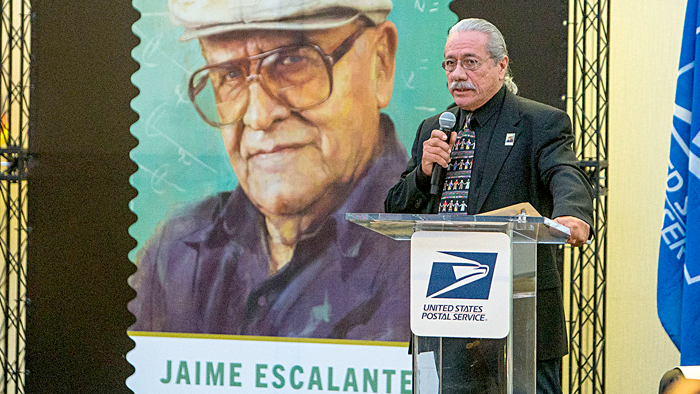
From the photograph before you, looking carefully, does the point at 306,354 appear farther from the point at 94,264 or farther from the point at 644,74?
the point at 644,74

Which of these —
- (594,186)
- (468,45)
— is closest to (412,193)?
(468,45)

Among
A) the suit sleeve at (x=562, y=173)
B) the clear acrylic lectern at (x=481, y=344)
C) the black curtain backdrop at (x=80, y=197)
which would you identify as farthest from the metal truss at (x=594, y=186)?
the black curtain backdrop at (x=80, y=197)

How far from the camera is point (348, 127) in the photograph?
13.3 ft

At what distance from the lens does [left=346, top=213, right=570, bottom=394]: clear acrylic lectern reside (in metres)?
1.81

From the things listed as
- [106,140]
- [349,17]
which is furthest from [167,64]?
[349,17]

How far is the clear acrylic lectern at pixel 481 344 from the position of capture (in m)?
1.81

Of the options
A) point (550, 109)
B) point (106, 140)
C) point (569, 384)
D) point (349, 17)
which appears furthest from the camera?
point (106, 140)

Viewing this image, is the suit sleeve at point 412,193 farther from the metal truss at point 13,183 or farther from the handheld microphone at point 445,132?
the metal truss at point 13,183

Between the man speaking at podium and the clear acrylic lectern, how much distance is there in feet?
1.71

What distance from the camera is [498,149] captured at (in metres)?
2.51

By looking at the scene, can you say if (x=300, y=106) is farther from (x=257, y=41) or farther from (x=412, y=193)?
(x=412, y=193)

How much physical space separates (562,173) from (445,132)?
0.40 meters

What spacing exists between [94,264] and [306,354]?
1.34 metres

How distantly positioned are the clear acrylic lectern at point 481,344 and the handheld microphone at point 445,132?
1.61 feet
